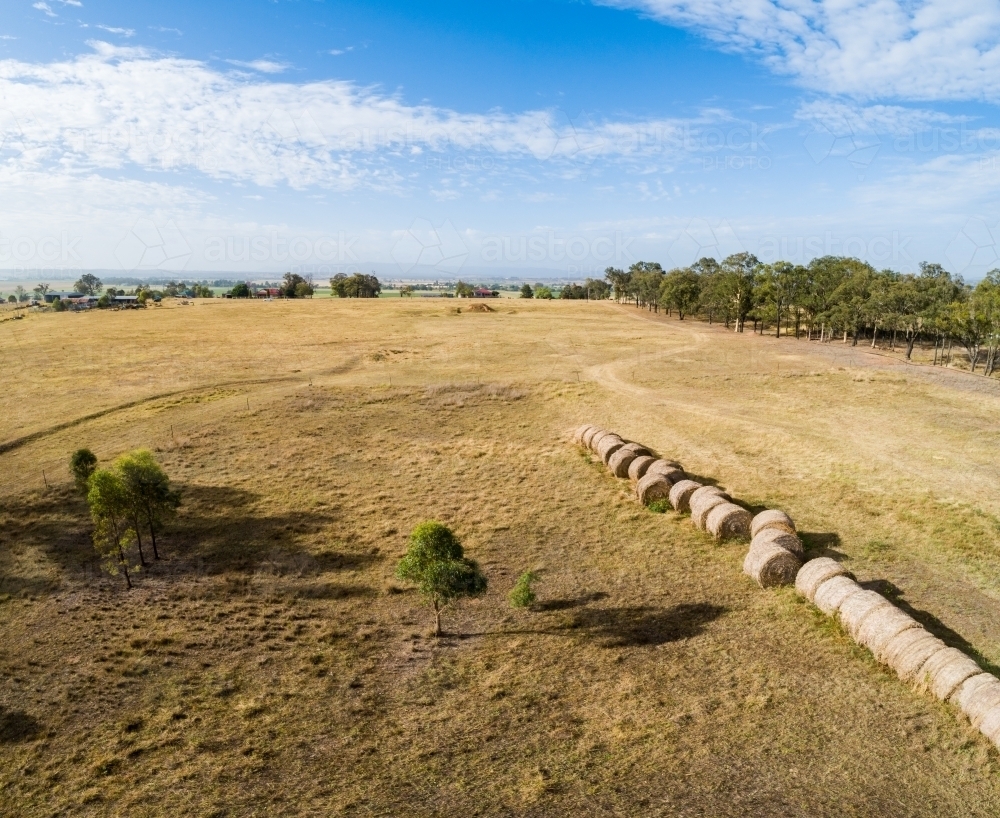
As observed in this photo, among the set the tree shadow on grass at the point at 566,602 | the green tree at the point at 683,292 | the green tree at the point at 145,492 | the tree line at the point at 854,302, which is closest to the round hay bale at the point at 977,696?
the tree shadow on grass at the point at 566,602

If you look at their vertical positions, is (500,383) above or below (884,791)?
above

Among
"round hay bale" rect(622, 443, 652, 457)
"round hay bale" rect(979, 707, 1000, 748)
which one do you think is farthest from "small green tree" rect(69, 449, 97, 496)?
"round hay bale" rect(979, 707, 1000, 748)

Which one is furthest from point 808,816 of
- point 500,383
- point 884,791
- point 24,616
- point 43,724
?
point 500,383

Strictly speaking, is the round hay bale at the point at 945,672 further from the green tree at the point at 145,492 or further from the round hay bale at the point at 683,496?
the green tree at the point at 145,492

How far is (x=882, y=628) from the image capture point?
16922mm

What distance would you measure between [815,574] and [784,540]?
2.07m

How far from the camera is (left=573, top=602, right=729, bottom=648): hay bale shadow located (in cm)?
1898

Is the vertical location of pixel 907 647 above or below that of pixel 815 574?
below

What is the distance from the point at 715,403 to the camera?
48.3m

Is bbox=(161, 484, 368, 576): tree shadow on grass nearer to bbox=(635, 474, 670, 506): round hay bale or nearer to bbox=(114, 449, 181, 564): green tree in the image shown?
bbox=(114, 449, 181, 564): green tree

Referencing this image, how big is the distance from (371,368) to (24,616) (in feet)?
152

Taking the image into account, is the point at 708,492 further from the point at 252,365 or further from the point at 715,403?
the point at 252,365

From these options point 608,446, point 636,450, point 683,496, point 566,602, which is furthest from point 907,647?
point 608,446

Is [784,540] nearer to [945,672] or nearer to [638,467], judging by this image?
[945,672]
